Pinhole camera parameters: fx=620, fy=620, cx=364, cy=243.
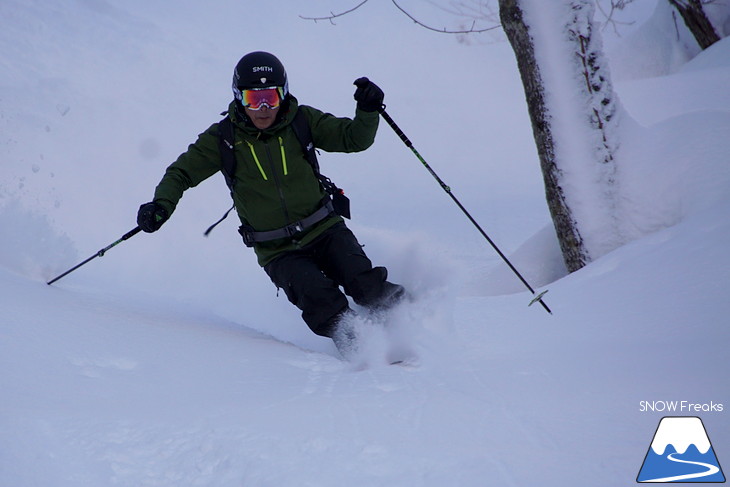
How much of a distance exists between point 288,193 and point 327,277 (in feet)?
1.89

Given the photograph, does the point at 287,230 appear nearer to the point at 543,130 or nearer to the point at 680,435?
the point at 543,130

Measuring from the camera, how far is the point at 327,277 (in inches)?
152

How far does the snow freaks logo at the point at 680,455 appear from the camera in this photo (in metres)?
1.92

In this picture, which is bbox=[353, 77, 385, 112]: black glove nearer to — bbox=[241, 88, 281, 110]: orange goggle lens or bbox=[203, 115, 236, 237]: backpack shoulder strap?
bbox=[241, 88, 281, 110]: orange goggle lens

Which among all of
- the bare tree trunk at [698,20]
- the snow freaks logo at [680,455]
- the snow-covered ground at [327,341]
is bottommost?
the snow freaks logo at [680,455]

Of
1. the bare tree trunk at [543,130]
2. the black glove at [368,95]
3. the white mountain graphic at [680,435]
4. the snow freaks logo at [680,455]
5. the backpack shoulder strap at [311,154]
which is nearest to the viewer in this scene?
the snow freaks logo at [680,455]

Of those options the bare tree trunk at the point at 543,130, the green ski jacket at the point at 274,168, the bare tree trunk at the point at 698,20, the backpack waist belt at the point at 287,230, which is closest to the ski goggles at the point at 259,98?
the green ski jacket at the point at 274,168

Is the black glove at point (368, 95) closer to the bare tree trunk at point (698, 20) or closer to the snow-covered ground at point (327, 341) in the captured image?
the snow-covered ground at point (327, 341)

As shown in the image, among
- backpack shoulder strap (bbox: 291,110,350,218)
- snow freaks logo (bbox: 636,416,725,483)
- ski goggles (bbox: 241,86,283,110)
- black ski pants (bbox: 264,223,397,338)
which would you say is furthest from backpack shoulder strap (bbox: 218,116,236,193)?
snow freaks logo (bbox: 636,416,725,483)

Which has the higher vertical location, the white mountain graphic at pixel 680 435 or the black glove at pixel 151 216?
the black glove at pixel 151 216

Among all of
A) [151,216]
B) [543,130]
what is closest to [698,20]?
[543,130]

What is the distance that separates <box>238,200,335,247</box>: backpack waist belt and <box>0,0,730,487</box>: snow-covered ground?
63cm

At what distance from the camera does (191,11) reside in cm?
1538

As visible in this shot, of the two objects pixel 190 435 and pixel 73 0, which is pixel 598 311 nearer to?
pixel 190 435
